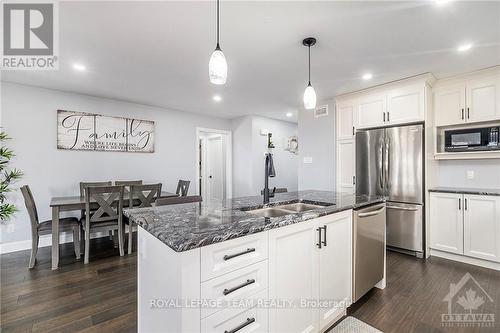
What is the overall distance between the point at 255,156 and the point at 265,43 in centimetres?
337

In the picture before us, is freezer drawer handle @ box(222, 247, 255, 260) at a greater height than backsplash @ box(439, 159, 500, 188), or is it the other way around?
backsplash @ box(439, 159, 500, 188)

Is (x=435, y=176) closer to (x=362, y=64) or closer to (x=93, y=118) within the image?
(x=362, y=64)

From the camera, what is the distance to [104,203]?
3.09 m

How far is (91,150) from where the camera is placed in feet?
13.2

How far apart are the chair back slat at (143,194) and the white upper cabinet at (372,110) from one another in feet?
11.2

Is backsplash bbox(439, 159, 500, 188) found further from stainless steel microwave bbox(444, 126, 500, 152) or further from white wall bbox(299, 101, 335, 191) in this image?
white wall bbox(299, 101, 335, 191)

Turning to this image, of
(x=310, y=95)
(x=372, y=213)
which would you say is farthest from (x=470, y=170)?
(x=310, y=95)

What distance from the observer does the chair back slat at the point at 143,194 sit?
336 cm

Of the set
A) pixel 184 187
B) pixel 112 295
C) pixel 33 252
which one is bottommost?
pixel 112 295

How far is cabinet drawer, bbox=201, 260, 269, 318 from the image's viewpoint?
A: 3.51 feet

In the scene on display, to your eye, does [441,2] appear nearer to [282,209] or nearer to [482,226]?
[282,209]

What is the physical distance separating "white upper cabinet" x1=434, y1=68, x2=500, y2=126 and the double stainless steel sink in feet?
8.64

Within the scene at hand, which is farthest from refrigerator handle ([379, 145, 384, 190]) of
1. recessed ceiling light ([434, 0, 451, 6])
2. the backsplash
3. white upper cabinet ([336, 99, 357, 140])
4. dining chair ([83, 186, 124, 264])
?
dining chair ([83, 186, 124, 264])

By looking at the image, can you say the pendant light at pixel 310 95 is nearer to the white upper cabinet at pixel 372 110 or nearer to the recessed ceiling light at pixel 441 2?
the recessed ceiling light at pixel 441 2
